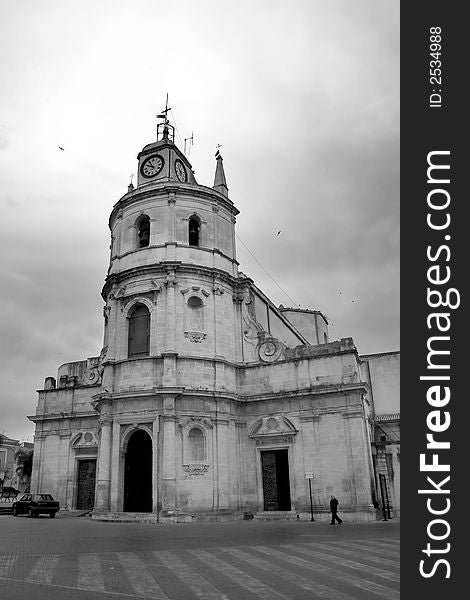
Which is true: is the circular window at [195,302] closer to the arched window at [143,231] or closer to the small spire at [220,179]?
the arched window at [143,231]

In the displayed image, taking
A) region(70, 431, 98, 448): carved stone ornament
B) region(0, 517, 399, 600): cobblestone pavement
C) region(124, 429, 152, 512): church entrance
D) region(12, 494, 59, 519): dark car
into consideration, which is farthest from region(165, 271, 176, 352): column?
region(12, 494, 59, 519): dark car

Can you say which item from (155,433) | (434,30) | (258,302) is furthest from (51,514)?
(434,30)

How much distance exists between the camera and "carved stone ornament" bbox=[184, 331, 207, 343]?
29703mm

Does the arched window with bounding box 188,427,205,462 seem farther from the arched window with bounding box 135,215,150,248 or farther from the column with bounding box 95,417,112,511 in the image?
the arched window with bounding box 135,215,150,248

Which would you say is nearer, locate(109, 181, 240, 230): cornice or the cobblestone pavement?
the cobblestone pavement

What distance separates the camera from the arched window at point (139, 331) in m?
30.2

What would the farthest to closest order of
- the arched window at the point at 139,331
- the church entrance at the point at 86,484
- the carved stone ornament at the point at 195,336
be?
the church entrance at the point at 86,484
the arched window at the point at 139,331
the carved stone ornament at the point at 195,336

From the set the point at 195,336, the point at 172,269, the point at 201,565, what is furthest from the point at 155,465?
the point at 201,565

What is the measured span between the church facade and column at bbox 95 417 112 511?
7 cm

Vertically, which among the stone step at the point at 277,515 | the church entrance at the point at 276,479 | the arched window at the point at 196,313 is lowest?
the stone step at the point at 277,515

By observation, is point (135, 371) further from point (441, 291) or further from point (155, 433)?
point (441, 291)

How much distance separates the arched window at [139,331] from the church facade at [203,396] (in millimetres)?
63

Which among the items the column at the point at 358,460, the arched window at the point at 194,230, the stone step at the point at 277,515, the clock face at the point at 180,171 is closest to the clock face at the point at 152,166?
the clock face at the point at 180,171

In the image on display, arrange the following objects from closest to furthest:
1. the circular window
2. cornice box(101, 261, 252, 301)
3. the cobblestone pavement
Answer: the cobblestone pavement → cornice box(101, 261, 252, 301) → the circular window
